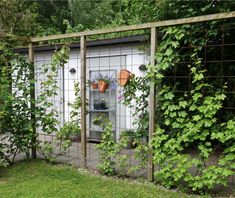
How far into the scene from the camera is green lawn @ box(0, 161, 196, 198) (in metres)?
3.57

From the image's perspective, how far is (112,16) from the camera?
1569 centimetres

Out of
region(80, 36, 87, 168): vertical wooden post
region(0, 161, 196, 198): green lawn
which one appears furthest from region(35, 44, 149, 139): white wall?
region(0, 161, 196, 198): green lawn

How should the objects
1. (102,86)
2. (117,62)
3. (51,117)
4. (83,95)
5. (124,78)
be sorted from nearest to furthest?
(83,95)
(124,78)
(51,117)
(102,86)
(117,62)

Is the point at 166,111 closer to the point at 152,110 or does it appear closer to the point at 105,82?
the point at 152,110

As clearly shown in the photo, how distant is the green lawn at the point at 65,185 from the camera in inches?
140

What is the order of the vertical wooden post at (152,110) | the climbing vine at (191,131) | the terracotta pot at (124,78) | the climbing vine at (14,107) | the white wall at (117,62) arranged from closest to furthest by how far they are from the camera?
1. the climbing vine at (191,131)
2. the vertical wooden post at (152,110)
3. the terracotta pot at (124,78)
4. the climbing vine at (14,107)
5. the white wall at (117,62)

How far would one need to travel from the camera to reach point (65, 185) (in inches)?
153

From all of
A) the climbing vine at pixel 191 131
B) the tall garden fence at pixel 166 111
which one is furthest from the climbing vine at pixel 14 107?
the climbing vine at pixel 191 131

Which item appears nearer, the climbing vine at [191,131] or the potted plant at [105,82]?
the climbing vine at [191,131]

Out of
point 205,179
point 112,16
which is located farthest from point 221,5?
point 112,16

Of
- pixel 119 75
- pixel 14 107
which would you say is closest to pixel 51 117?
pixel 14 107

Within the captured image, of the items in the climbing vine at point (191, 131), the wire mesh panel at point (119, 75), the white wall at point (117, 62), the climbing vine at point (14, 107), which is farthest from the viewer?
the white wall at point (117, 62)

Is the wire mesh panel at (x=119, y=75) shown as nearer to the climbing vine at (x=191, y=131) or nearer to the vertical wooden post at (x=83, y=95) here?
the vertical wooden post at (x=83, y=95)

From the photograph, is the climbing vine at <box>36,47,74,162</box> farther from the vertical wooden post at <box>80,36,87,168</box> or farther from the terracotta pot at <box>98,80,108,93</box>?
the terracotta pot at <box>98,80,108,93</box>
